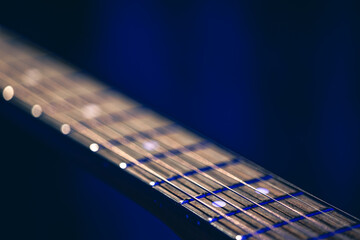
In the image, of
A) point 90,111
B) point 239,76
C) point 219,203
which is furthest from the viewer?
point 239,76

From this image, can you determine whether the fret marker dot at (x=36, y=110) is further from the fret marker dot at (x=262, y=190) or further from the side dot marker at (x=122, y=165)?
the fret marker dot at (x=262, y=190)

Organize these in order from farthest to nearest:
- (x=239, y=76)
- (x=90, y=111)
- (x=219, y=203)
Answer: (x=239, y=76) < (x=90, y=111) < (x=219, y=203)

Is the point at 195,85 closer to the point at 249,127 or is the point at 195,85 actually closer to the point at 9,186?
the point at 249,127

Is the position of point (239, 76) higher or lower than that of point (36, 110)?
higher

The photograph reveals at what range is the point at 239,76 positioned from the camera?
1.20m

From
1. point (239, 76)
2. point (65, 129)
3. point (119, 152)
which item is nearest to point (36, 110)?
point (65, 129)

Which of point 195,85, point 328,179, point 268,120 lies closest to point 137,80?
point 195,85

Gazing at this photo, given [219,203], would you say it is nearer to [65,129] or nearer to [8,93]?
[65,129]

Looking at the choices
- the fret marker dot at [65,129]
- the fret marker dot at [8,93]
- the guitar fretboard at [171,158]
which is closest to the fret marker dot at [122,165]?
the guitar fretboard at [171,158]

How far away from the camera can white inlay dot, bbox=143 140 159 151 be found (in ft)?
2.52

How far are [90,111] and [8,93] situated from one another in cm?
17

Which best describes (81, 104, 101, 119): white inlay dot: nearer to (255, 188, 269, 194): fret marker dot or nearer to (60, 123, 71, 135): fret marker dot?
(60, 123, 71, 135): fret marker dot

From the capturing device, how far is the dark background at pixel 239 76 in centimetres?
105

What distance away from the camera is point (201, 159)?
76 centimetres
